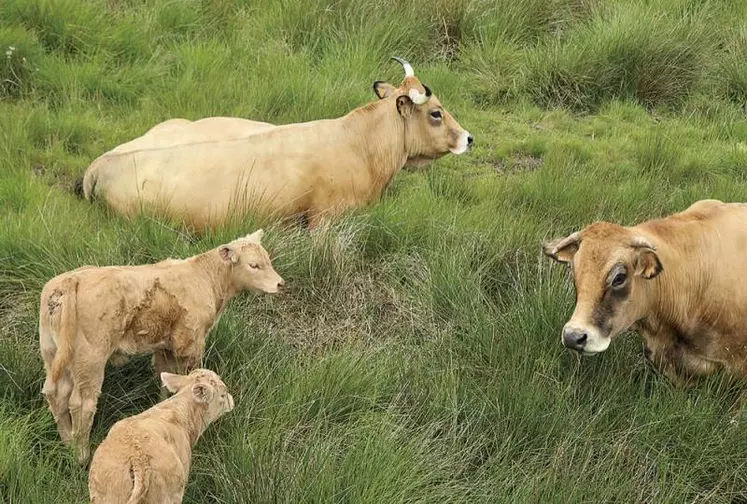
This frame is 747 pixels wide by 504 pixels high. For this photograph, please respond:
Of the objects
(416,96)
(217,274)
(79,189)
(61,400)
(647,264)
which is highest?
(647,264)

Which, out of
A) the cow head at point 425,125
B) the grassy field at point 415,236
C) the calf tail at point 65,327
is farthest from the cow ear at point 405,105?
the calf tail at point 65,327

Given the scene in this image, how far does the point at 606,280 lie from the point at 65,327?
2907mm

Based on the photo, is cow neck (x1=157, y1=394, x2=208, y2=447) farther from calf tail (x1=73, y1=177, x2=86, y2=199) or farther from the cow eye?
calf tail (x1=73, y1=177, x2=86, y2=199)

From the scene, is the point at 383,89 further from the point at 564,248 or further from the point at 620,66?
the point at 564,248

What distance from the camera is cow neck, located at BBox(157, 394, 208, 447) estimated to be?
177 inches

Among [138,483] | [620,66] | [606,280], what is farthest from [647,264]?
[620,66]

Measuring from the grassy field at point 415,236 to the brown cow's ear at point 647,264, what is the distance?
612 mm

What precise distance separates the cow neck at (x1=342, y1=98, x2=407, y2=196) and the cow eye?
3154 millimetres

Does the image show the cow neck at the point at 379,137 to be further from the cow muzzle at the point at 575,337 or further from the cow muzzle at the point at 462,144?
the cow muzzle at the point at 575,337

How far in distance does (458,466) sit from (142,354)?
1.80 m

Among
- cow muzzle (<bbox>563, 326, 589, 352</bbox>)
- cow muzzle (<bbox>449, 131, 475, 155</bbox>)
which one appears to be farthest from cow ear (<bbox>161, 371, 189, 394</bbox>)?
cow muzzle (<bbox>449, 131, 475, 155</bbox>)

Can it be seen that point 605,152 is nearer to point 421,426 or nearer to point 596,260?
point 596,260

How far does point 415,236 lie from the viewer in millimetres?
7113

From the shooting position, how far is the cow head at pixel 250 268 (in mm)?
5594
